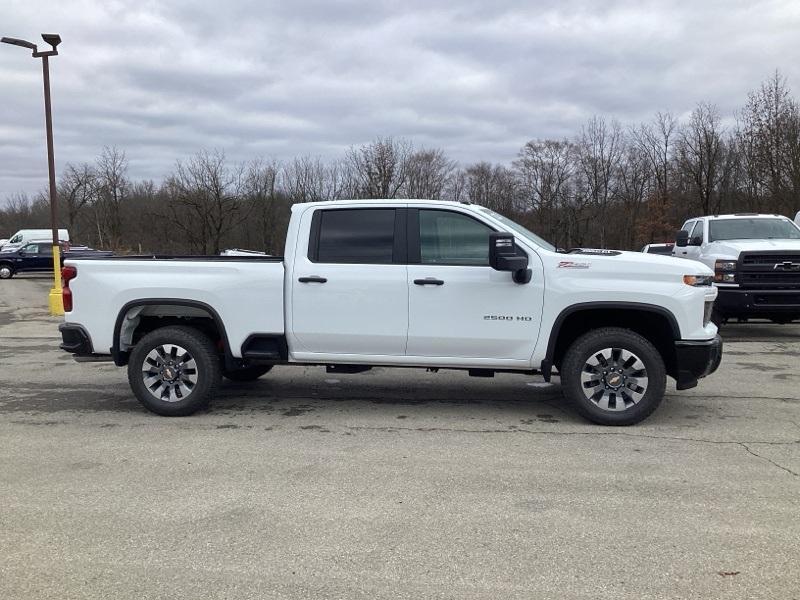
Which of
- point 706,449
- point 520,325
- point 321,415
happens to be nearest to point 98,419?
point 321,415

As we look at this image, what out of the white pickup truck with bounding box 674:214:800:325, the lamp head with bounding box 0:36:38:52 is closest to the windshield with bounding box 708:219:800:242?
the white pickup truck with bounding box 674:214:800:325

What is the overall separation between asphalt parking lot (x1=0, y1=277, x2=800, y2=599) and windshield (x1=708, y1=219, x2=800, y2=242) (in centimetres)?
572

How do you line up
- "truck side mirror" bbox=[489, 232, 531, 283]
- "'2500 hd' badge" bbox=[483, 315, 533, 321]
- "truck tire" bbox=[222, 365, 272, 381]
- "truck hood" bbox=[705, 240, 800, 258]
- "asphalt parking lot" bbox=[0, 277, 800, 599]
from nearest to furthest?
"asphalt parking lot" bbox=[0, 277, 800, 599] < "truck side mirror" bbox=[489, 232, 531, 283] < "'2500 hd' badge" bbox=[483, 315, 533, 321] < "truck tire" bbox=[222, 365, 272, 381] < "truck hood" bbox=[705, 240, 800, 258]

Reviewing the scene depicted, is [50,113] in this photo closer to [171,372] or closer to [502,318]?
[171,372]

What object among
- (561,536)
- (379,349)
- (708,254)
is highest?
(708,254)

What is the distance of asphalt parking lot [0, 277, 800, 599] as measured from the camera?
3209 millimetres

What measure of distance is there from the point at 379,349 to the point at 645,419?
251 centimetres

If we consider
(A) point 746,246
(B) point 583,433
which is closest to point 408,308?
(B) point 583,433

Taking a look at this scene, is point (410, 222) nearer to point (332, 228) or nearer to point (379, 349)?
point (332, 228)

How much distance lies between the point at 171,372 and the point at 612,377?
4097mm

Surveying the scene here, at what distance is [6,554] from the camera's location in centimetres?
345

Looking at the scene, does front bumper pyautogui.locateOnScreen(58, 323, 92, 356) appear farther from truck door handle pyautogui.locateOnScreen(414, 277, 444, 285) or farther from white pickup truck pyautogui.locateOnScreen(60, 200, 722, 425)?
truck door handle pyautogui.locateOnScreen(414, 277, 444, 285)

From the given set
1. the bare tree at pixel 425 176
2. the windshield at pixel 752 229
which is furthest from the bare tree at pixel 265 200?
the windshield at pixel 752 229

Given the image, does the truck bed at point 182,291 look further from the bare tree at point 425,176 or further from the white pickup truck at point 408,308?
the bare tree at point 425,176
